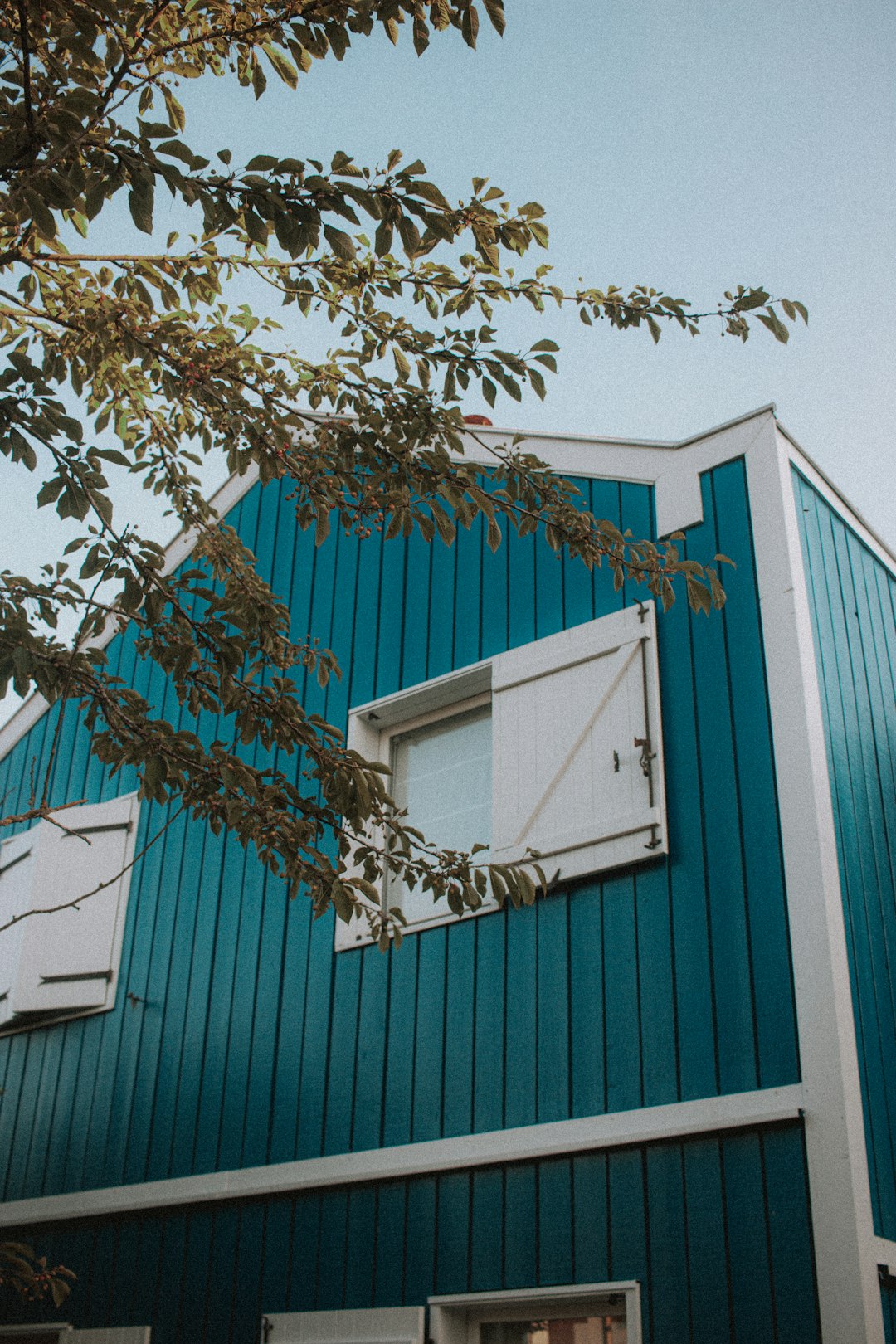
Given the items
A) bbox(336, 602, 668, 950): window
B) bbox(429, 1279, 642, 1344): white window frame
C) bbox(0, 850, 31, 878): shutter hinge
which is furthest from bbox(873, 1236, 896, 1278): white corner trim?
bbox(0, 850, 31, 878): shutter hinge

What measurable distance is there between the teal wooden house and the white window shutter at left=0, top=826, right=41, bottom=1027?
43cm

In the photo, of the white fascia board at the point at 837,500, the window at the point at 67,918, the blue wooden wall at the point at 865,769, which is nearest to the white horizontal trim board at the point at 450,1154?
the blue wooden wall at the point at 865,769

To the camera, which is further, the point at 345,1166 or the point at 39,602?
the point at 345,1166

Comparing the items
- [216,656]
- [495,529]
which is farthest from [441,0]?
[216,656]

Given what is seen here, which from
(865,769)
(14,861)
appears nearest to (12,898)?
(14,861)

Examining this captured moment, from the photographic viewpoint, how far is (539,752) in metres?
5.39

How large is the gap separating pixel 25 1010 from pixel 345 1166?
2695mm

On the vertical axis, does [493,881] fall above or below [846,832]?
below

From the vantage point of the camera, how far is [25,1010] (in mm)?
7172

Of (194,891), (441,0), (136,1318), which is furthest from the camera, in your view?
(194,891)

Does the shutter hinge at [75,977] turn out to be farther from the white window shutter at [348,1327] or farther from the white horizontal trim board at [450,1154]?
the white window shutter at [348,1327]

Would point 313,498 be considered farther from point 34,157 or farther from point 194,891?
point 194,891

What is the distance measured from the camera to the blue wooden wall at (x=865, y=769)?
428 cm

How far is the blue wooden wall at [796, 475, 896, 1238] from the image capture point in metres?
4.28
